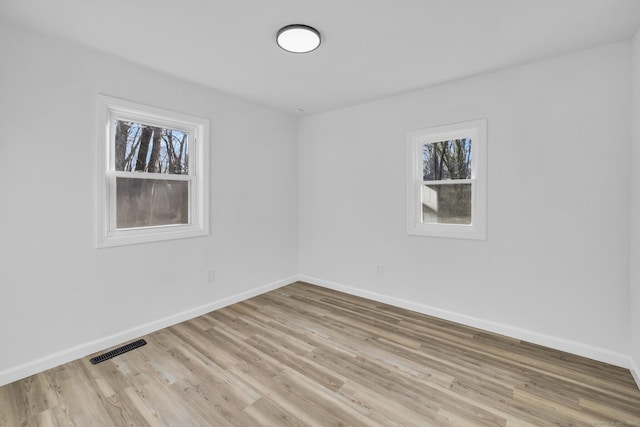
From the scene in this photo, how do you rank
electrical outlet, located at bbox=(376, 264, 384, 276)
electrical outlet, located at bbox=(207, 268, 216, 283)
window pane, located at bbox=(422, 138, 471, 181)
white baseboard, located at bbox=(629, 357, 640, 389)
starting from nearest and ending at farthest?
white baseboard, located at bbox=(629, 357, 640, 389) < window pane, located at bbox=(422, 138, 471, 181) < electrical outlet, located at bbox=(207, 268, 216, 283) < electrical outlet, located at bbox=(376, 264, 384, 276)

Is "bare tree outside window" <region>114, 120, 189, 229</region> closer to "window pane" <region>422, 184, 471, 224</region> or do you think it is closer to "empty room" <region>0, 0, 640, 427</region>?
"empty room" <region>0, 0, 640, 427</region>

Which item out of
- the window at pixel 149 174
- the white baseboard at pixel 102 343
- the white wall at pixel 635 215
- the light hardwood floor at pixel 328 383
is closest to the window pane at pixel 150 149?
the window at pixel 149 174

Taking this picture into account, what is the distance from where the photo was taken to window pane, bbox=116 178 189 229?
2715mm

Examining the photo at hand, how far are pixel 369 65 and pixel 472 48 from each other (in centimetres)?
83

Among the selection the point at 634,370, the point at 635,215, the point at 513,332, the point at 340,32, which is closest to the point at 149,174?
the point at 340,32

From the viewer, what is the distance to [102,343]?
2473 mm

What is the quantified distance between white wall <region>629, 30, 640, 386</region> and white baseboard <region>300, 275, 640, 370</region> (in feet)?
0.47

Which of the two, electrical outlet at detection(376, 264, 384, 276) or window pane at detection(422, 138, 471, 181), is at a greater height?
window pane at detection(422, 138, 471, 181)

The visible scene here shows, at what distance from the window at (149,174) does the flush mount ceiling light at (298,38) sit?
4.54ft

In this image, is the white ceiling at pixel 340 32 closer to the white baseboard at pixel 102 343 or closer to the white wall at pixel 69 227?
the white wall at pixel 69 227

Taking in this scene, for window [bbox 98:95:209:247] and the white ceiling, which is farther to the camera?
window [bbox 98:95:209:247]

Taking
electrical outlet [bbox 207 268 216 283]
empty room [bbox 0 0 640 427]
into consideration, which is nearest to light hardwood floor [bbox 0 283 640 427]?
empty room [bbox 0 0 640 427]

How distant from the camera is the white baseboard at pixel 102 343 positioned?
2.08 meters

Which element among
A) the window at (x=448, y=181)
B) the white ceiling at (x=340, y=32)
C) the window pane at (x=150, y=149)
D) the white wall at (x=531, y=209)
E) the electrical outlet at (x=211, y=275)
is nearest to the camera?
the white ceiling at (x=340, y=32)
